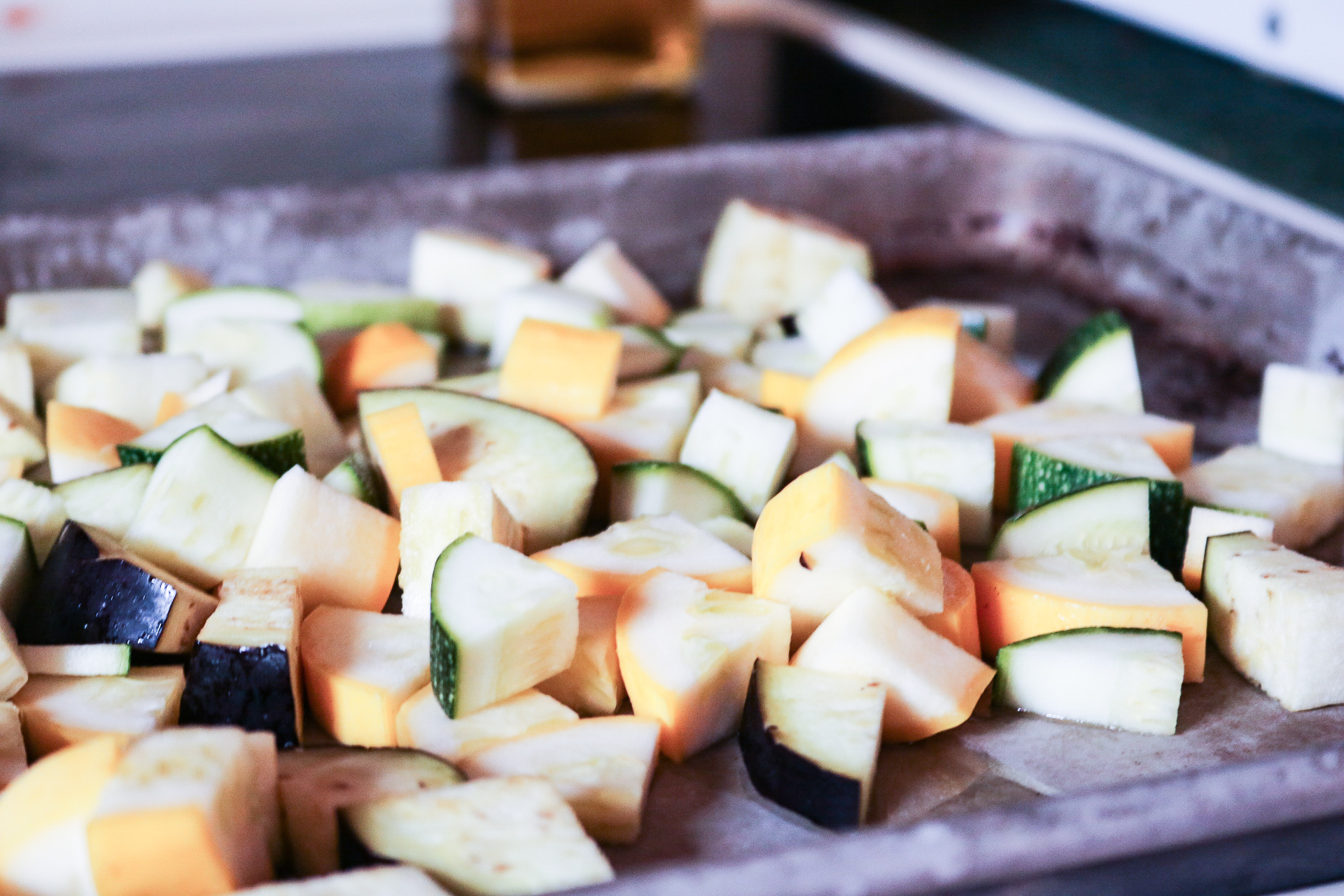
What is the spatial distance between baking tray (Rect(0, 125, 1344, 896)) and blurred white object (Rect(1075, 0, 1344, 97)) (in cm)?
29

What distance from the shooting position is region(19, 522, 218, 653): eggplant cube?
97cm

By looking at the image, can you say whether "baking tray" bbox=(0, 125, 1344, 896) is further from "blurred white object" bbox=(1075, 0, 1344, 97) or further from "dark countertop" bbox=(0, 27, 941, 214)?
"blurred white object" bbox=(1075, 0, 1344, 97)

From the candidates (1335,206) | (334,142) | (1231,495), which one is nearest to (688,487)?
(1231,495)

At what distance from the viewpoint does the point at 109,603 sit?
3.20 feet

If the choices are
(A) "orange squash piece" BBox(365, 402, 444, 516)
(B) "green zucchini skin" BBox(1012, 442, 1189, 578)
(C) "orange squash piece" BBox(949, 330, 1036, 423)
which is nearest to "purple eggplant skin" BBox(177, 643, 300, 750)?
(A) "orange squash piece" BBox(365, 402, 444, 516)

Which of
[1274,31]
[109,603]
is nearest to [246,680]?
[109,603]

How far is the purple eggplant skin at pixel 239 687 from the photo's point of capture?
3.03ft

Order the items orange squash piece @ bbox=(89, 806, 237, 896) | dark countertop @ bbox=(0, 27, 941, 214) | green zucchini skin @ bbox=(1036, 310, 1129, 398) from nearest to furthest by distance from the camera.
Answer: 1. orange squash piece @ bbox=(89, 806, 237, 896)
2. green zucchini skin @ bbox=(1036, 310, 1129, 398)
3. dark countertop @ bbox=(0, 27, 941, 214)

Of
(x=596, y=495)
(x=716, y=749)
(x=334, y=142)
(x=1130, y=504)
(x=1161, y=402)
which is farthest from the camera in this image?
(x=334, y=142)

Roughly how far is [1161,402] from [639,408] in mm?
617

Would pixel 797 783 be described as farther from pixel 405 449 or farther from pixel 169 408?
pixel 169 408

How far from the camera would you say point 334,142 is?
2.14 meters

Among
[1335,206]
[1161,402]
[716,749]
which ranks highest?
[1335,206]

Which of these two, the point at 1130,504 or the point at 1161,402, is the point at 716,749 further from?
the point at 1161,402
